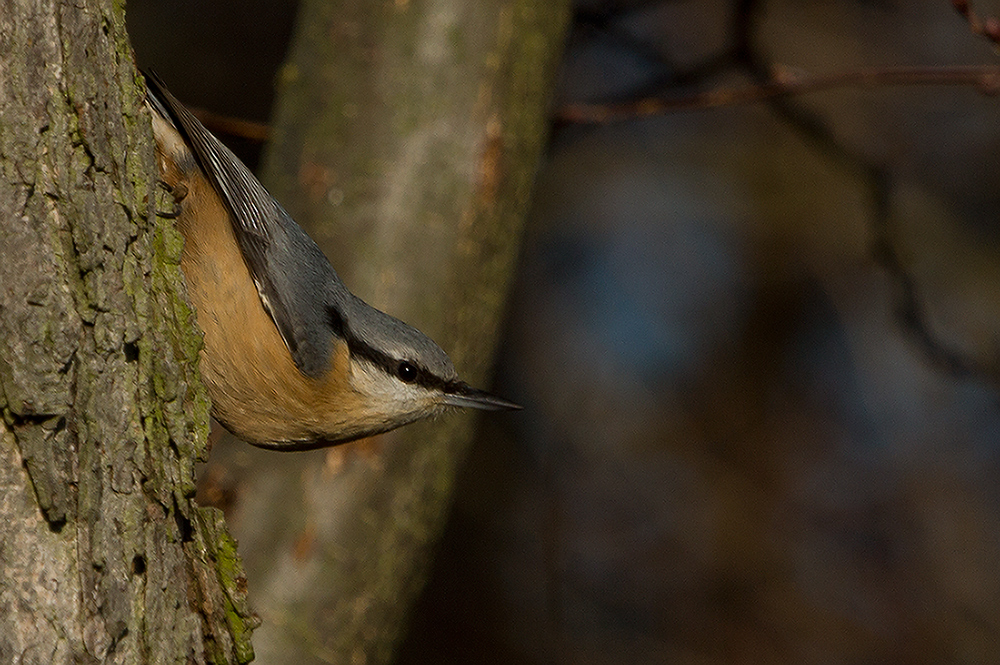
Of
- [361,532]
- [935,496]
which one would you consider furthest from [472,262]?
[935,496]

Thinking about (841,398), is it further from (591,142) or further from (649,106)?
(649,106)

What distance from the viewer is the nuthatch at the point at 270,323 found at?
2.33m

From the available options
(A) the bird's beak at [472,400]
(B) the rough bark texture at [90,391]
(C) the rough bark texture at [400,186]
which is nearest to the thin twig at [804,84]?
(C) the rough bark texture at [400,186]

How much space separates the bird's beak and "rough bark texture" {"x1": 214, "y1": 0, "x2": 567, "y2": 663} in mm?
190

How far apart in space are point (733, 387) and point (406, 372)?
217 inches

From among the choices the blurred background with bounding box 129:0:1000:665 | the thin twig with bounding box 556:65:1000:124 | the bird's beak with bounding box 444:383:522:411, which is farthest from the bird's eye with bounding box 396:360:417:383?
the blurred background with bounding box 129:0:1000:665

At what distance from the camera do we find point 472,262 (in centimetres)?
300

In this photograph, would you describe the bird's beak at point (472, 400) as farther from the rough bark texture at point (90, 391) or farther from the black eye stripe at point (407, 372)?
the rough bark texture at point (90, 391)

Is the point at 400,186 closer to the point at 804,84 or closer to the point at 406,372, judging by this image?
the point at 406,372

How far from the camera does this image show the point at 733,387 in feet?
25.7

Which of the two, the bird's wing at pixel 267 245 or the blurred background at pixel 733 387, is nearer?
the bird's wing at pixel 267 245

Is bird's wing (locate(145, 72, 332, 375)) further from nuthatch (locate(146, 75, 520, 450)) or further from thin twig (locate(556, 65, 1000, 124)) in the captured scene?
thin twig (locate(556, 65, 1000, 124))

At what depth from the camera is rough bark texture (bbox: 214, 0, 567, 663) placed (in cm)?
292

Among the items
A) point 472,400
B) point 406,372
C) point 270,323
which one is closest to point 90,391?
point 270,323
